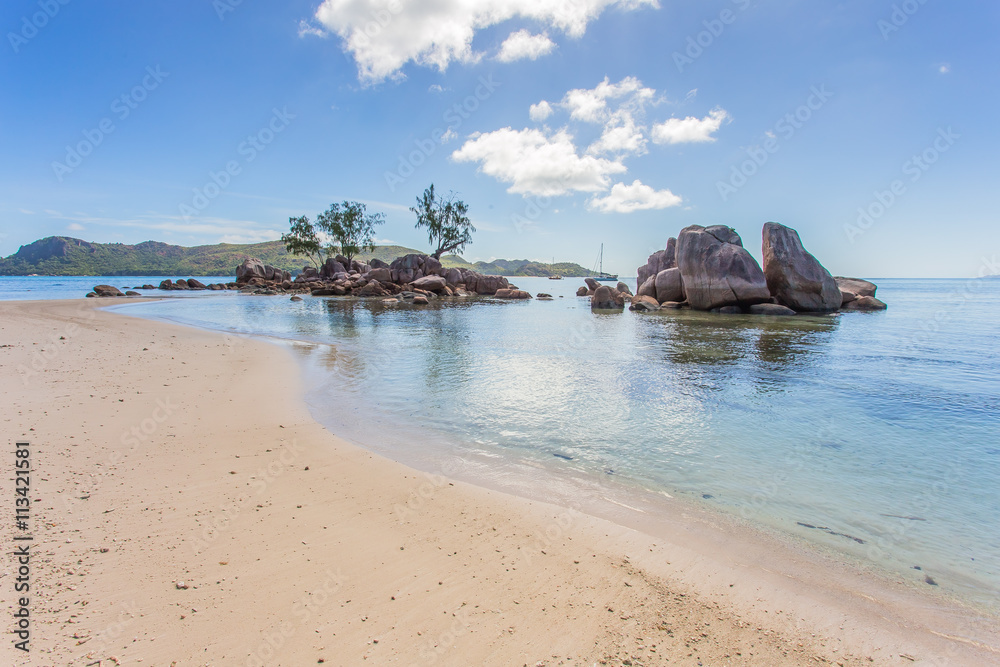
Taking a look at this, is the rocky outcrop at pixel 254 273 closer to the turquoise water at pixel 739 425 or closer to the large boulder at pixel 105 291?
the large boulder at pixel 105 291

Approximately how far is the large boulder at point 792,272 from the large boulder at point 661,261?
378 inches

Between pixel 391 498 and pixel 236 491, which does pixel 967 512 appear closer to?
pixel 391 498

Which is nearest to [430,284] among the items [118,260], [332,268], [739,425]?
[332,268]

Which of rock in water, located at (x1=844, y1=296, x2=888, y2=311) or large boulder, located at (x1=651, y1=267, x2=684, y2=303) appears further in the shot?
large boulder, located at (x1=651, y1=267, x2=684, y2=303)

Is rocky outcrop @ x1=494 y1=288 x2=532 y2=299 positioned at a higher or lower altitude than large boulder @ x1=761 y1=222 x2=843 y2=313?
lower

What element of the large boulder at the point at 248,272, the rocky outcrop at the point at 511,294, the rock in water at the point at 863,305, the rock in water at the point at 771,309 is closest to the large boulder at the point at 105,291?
the large boulder at the point at 248,272

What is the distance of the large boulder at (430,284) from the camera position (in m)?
52.9

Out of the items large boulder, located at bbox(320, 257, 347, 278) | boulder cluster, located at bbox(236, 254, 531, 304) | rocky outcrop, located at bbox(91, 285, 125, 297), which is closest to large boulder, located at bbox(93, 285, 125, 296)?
rocky outcrop, located at bbox(91, 285, 125, 297)

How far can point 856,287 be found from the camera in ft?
123

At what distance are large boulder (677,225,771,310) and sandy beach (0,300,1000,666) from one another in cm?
2945

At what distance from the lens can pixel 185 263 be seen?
6722 inches

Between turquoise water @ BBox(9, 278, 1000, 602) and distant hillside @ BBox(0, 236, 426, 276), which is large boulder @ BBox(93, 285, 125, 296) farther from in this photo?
distant hillside @ BBox(0, 236, 426, 276)

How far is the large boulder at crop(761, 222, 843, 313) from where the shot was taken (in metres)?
30.1

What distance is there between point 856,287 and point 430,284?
140ft
